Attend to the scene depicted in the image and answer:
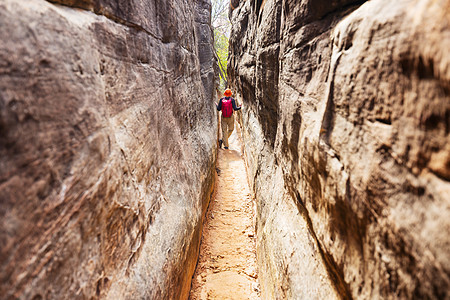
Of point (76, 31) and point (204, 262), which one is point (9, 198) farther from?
point (204, 262)

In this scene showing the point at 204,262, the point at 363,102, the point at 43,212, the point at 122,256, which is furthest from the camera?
the point at 204,262

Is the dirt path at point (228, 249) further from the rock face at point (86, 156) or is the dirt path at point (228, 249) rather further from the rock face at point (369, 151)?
the rock face at point (369, 151)

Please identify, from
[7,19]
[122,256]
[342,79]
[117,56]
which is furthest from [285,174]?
[7,19]

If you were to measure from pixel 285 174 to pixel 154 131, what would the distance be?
1.76m

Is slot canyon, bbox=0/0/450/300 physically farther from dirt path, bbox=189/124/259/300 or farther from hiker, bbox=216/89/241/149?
hiker, bbox=216/89/241/149

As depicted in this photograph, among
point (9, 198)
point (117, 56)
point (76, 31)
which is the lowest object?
point (9, 198)

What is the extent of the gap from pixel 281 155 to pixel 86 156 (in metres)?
2.40

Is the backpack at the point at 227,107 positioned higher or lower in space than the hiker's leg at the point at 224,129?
higher

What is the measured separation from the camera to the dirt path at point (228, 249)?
3.43 metres

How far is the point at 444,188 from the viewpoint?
82 centimetres

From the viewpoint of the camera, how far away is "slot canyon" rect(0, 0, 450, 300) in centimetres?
92

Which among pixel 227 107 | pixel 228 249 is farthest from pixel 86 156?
pixel 227 107

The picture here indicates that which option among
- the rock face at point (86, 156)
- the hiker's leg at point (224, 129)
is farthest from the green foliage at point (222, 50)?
the rock face at point (86, 156)

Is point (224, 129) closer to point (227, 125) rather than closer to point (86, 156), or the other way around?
point (227, 125)
